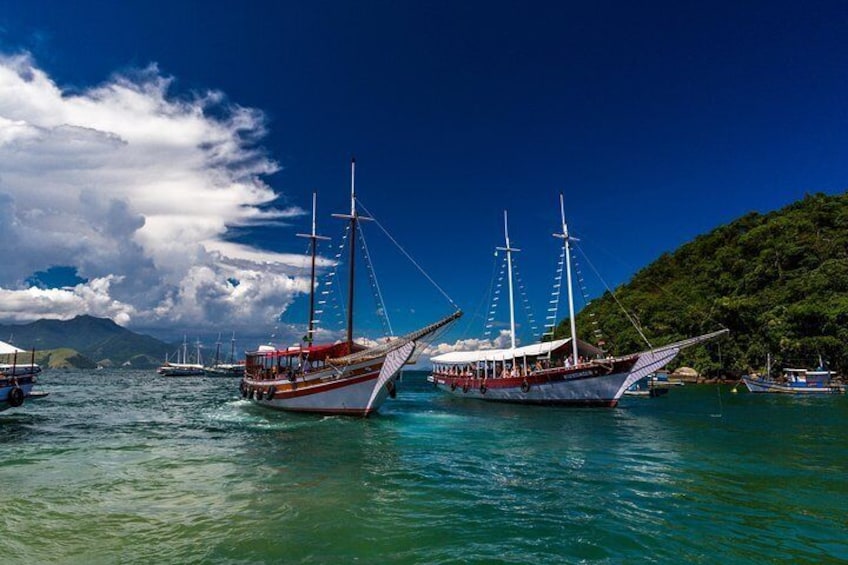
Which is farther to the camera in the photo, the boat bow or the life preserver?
the boat bow

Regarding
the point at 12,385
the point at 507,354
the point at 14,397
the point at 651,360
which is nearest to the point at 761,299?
the point at 507,354

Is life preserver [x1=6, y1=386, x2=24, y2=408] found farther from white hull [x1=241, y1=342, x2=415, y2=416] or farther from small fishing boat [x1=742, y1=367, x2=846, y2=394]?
small fishing boat [x1=742, y1=367, x2=846, y2=394]

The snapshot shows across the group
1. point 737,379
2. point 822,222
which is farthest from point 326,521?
point 822,222

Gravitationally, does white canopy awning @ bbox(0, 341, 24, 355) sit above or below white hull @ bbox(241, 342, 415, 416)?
above

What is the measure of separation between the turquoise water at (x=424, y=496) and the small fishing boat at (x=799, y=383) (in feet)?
136

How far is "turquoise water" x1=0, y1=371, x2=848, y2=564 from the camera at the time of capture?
10406 mm

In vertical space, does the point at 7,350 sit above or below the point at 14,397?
above

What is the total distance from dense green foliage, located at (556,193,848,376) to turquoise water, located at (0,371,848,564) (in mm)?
57716

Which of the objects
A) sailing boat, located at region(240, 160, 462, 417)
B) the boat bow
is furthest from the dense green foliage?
sailing boat, located at region(240, 160, 462, 417)

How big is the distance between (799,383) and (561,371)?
4059 cm

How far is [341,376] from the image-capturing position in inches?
1426

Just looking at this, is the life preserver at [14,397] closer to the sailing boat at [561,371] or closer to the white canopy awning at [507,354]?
the sailing boat at [561,371]

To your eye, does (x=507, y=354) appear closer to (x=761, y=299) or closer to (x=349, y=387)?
(x=349, y=387)

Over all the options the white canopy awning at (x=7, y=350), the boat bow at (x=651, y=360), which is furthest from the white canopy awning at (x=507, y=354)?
the white canopy awning at (x=7, y=350)
